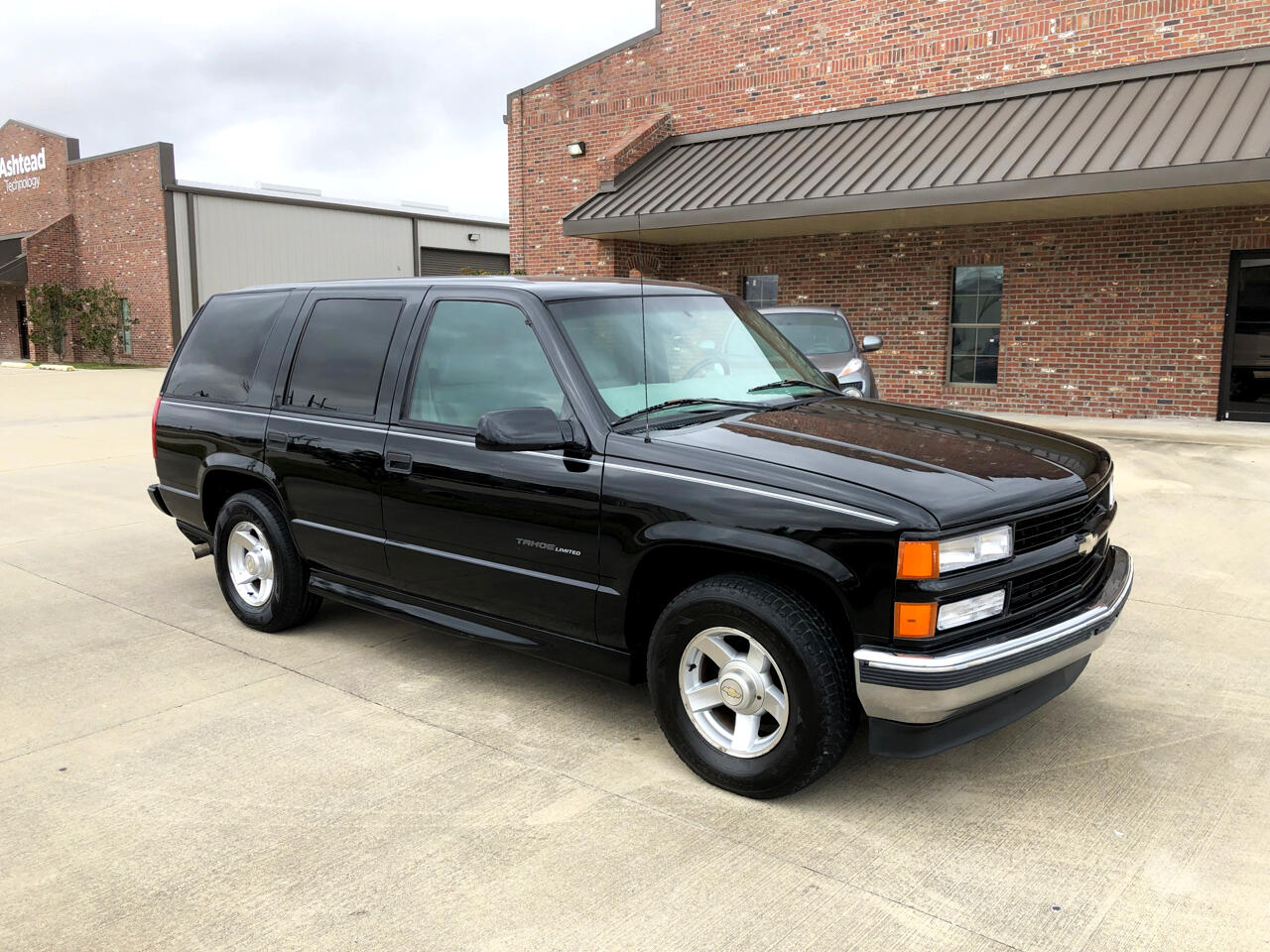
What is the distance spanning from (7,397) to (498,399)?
19782 millimetres

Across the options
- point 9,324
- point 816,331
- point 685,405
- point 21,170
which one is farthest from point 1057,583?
point 9,324

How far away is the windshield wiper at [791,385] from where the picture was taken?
4464 mm

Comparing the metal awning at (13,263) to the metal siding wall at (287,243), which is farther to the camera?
the metal awning at (13,263)

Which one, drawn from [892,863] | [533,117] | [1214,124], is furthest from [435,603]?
[533,117]

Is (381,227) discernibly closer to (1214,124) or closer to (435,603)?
(1214,124)

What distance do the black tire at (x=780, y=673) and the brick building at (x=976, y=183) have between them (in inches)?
399

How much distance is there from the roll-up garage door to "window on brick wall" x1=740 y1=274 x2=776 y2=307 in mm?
23059

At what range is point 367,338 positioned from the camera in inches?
189

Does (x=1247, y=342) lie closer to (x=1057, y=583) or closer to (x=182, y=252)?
(x=1057, y=583)

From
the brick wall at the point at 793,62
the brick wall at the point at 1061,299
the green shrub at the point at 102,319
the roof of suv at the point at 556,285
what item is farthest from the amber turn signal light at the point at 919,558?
the green shrub at the point at 102,319

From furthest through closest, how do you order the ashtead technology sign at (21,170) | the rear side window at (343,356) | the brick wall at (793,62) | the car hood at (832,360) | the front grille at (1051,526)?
the ashtead technology sign at (21,170) → the brick wall at (793,62) → the car hood at (832,360) → the rear side window at (343,356) → the front grille at (1051,526)

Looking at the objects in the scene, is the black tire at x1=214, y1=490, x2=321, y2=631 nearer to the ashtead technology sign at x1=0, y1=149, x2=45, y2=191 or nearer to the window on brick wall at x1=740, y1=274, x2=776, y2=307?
the window on brick wall at x1=740, y1=274, x2=776, y2=307

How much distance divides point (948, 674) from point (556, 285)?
7.63ft

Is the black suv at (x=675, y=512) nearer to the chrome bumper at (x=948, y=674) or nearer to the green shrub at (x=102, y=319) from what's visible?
the chrome bumper at (x=948, y=674)
